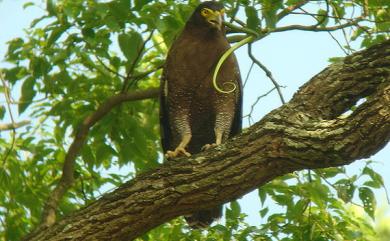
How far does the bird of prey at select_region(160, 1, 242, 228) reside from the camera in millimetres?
6010

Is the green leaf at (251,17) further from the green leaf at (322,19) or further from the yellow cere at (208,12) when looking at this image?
the green leaf at (322,19)

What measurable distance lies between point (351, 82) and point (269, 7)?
2.22 ft

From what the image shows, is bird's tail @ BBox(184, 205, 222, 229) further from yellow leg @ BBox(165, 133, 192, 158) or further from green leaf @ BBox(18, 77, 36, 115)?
green leaf @ BBox(18, 77, 36, 115)

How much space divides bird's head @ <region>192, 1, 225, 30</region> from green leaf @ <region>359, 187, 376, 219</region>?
1790 millimetres

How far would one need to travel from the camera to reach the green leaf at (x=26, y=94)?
612 centimetres

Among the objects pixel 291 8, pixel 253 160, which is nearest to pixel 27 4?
pixel 291 8

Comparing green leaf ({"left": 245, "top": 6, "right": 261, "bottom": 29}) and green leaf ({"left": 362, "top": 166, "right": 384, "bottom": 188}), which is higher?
green leaf ({"left": 245, "top": 6, "right": 261, "bottom": 29})

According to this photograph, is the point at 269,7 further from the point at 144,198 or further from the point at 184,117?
the point at 184,117

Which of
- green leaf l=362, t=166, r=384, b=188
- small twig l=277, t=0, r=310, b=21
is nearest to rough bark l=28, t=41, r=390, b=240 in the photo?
green leaf l=362, t=166, r=384, b=188

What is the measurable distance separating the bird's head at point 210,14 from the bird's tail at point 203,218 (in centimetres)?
143

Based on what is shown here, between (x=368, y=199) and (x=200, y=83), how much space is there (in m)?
1.80

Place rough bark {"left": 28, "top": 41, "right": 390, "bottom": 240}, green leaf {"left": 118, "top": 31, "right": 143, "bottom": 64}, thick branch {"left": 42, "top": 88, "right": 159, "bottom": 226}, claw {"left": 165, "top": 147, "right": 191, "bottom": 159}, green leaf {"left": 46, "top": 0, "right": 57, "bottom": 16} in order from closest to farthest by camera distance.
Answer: rough bark {"left": 28, "top": 41, "right": 390, "bottom": 240}, green leaf {"left": 46, "top": 0, "right": 57, "bottom": 16}, green leaf {"left": 118, "top": 31, "right": 143, "bottom": 64}, claw {"left": 165, "top": 147, "right": 191, "bottom": 159}, thick branch {"left": 42, "top": 88, "right": 159, "bottom": 226}

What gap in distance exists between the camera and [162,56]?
7031mm

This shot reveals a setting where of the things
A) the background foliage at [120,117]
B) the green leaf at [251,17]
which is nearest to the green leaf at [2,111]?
the background foliage at [120,117]
